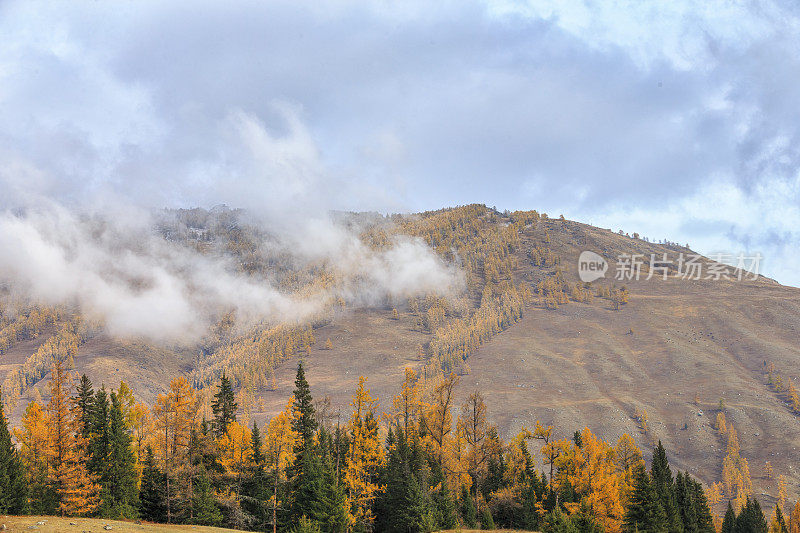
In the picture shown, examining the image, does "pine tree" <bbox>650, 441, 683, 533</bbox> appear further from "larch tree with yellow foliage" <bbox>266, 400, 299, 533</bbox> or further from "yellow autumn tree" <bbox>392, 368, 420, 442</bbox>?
"larch tree with yellow foliage" <bbox>266, 400, 299, 533</bbox>

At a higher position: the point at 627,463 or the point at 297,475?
the point at 297,475

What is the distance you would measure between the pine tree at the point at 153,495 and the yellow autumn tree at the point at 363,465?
20913 mm

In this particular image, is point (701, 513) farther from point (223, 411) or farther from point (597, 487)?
point (223, 411)

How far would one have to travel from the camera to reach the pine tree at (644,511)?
70.2m

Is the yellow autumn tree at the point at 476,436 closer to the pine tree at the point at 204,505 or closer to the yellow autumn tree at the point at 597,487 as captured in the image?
the yellow autumn tree at the point at 597,487

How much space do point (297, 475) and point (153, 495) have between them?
16802mm

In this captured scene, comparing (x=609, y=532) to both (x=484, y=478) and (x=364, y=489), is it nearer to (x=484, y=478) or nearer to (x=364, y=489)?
(x=484, y=478)

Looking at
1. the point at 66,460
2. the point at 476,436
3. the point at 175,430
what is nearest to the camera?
the point at 66,460

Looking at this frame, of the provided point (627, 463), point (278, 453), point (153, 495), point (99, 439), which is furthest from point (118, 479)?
point (627, 463)

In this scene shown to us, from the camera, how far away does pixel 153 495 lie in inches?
2768

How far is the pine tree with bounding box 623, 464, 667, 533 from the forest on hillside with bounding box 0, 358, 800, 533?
16 cm

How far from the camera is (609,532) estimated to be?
7288 cm

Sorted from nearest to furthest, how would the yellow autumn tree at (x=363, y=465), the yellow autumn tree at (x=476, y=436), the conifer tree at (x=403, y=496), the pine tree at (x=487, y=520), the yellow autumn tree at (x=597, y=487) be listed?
the conifer tree at (x=403, y=496) → the yellow autumn tree at (x=363, y=465) → the yellow autumn tree at (x=597, y=487) → the pine tree at (x=487, y=520) → the yellow autumn tree at (x=476, y=436)

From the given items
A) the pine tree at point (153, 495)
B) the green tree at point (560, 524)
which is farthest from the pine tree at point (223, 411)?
the green tree at point (560, 524)
